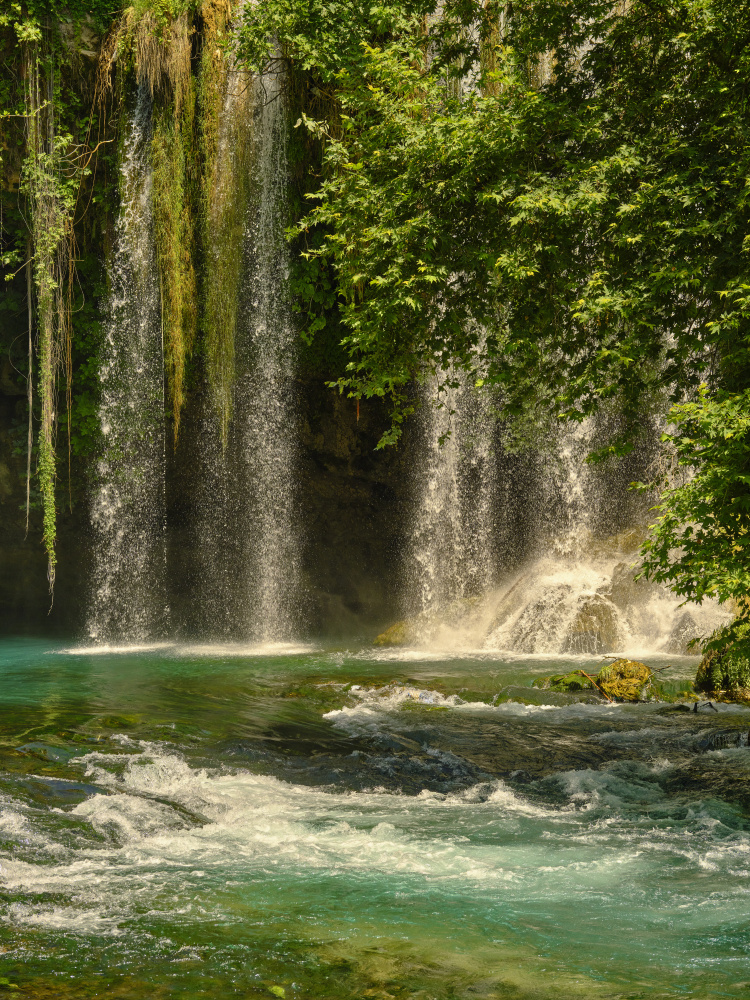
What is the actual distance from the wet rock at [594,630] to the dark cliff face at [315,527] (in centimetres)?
539

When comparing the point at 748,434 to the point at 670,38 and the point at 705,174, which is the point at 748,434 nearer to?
the point at 705,174

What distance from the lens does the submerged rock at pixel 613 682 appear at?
11.1 m

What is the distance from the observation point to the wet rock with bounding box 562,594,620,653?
608 inches

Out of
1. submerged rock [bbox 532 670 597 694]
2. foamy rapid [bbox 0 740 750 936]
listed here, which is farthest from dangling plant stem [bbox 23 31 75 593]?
foamy rapid [bbox 0 740 750 936]

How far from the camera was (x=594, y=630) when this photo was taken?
15.6 metres

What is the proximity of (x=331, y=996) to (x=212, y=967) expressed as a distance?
573mm

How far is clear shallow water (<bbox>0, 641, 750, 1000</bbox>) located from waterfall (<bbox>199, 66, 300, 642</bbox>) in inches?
337

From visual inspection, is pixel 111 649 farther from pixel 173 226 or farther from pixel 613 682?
pixel 613 682

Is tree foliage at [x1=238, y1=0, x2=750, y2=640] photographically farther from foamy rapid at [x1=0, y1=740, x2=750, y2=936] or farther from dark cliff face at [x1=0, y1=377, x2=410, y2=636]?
dark cliff face at [x1=0, y1=377, x2=410, y2=636]

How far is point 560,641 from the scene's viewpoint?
51.3ft

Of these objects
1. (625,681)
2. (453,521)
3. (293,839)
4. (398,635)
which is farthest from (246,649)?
(293,839)

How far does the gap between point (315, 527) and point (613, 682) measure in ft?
32.4

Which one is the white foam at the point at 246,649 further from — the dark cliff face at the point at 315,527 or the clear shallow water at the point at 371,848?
the clear shallow water at the point at 371,848

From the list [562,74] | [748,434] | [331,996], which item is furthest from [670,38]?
[331,996]
